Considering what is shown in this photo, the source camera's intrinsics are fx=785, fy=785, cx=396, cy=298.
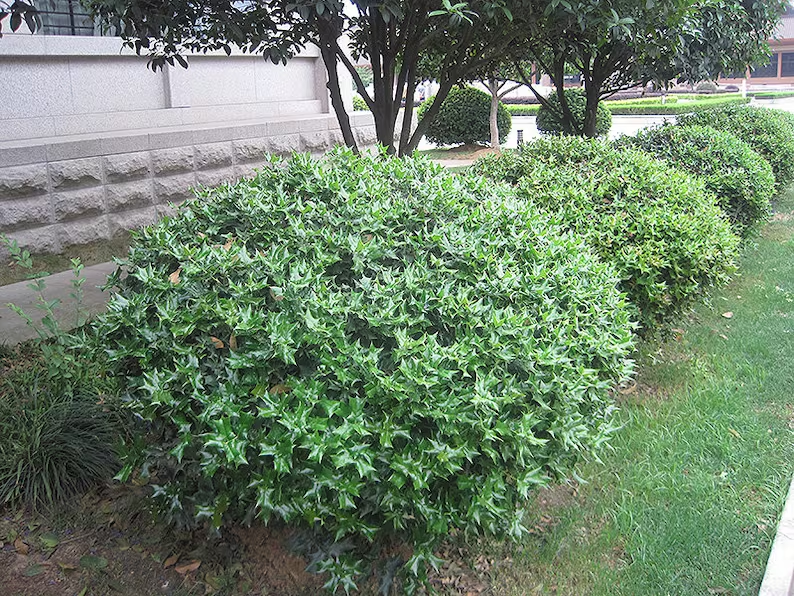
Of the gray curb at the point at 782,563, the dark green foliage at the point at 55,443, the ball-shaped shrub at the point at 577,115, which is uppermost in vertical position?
the ball-shaped shrub at the point at 577,115

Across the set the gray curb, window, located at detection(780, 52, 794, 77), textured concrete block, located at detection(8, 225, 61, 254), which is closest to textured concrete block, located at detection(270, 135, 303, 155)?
textured concrete block, located at detection(8, 225, 61, 254)

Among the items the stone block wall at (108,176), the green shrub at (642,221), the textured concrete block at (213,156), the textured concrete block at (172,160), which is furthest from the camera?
the textured concrete block at (213,156)

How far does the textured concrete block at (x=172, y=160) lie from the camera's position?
27.3ft

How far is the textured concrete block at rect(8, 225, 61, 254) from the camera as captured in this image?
7.15m

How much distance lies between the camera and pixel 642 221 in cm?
520

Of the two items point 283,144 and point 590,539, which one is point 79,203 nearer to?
point 283,144

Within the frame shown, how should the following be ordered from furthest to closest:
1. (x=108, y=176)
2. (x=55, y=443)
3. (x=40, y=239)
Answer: (x=108, y=176), (x=40, y=239), (x=55, y=443)

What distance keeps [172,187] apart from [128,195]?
57 cm

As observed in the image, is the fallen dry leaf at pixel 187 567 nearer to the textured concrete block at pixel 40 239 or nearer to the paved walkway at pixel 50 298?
the paved walkway at pixel 50 298

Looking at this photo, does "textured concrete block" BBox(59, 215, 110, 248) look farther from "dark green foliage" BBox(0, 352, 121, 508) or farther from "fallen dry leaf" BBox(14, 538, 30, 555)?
"fallen dry leaf" BBox(14, 538, 30, 555)

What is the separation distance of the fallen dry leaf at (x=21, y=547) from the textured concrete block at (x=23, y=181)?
448cm

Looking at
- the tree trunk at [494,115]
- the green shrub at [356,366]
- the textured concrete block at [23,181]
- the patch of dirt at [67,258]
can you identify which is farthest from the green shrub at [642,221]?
the tree trunk at [494,115]

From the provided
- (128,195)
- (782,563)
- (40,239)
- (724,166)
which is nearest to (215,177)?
(128,195)

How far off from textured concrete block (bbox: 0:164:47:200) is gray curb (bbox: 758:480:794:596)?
6528 millimetres
